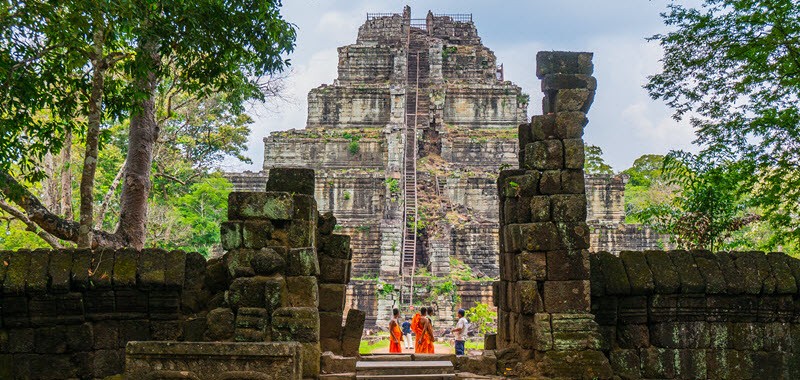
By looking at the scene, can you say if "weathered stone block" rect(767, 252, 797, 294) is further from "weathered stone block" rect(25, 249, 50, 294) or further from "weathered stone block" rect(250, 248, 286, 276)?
"weathered stone block" rect(25, 249, 50, 294)

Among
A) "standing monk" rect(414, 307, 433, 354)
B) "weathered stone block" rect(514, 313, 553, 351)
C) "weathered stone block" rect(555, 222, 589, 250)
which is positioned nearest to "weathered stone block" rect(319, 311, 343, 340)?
"weathered stone block" rect(514, 313, 553, 351)

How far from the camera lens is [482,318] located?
1912cm

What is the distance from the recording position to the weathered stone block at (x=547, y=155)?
24.7 ft

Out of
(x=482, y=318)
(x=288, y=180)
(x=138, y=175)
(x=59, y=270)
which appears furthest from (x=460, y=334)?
(x=482, y=318)

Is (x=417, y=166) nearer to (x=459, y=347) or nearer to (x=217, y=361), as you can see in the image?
(x=459, y=347)

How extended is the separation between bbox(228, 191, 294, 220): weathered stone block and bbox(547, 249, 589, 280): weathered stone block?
2602 mm

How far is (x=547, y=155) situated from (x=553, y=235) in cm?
83

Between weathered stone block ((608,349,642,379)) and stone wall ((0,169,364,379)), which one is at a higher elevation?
stone wall ((0,169,364,379))

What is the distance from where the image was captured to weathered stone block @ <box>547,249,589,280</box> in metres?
7.25

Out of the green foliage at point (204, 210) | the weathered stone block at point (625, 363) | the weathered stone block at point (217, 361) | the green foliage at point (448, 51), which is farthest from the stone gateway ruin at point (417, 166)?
the weathered stone block at point (217, 361)

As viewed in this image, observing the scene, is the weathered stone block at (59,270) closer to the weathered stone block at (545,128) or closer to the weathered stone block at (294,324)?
the weathered stone block at (294,324)

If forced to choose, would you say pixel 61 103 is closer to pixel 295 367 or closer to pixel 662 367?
pixel 295 367

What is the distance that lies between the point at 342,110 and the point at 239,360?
27.8 m

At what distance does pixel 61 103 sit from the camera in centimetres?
928
